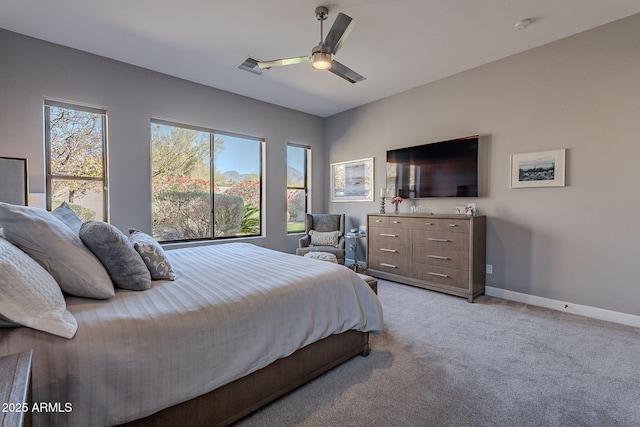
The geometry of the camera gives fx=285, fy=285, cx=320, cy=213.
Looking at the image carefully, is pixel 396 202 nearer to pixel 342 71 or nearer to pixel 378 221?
pixel 378 221

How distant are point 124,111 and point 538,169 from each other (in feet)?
16.6

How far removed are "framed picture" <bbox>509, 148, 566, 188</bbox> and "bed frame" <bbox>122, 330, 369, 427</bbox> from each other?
2.80m

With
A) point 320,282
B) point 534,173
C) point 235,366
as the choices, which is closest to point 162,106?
point 320,282

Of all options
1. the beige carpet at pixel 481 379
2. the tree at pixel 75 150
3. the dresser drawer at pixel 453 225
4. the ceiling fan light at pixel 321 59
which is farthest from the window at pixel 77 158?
the dresser drawer at pixel 453 225

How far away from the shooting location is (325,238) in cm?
488

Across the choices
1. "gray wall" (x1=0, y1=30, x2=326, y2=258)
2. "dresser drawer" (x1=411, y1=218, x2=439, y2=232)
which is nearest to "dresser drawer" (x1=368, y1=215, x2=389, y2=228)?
"dresser drawer" (x1=411, y1=218, x2=439, y2=232)

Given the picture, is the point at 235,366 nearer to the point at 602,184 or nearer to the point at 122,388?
the point at 122,388

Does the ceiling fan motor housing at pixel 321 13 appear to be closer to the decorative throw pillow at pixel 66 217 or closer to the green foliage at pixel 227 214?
the decorative throw pillow at pixel 66 217

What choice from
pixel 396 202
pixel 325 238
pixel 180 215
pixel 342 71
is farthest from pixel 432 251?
pixel 180 215

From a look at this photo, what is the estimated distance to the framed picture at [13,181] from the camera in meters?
2.64

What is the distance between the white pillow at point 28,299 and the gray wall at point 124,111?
2706mm

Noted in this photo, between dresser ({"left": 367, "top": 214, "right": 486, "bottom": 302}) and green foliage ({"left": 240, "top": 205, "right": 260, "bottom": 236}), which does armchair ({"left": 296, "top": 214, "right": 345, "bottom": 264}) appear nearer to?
dresser ({"left": 367, "top": 214, "right": 486, "bottom": 302})

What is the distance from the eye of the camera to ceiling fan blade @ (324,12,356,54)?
2.15m

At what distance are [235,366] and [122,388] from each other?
1.52 ft
